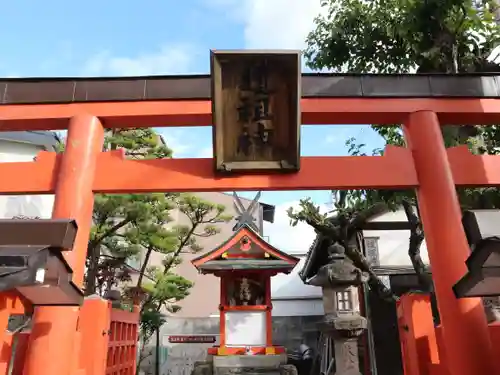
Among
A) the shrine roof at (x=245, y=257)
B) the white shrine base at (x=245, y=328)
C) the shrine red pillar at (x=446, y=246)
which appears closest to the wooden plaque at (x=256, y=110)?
the shrine red pillar at (x=446, y=246)

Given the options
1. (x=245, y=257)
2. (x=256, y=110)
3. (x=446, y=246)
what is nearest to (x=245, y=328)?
(x=245, y=257)

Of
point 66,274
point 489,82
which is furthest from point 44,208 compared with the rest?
point 489,82

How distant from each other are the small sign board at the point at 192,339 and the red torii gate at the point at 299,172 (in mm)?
12817

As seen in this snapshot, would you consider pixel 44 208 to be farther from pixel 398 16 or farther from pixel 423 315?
pixel 423 315

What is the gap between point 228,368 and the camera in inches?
360

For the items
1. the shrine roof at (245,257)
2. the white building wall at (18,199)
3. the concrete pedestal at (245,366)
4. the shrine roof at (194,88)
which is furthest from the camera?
the white building wall at (18,199)

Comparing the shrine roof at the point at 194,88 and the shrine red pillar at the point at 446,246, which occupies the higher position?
the shrine roof at the point at 194,88

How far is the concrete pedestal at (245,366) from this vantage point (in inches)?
359

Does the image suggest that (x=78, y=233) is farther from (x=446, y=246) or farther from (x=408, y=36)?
(x=408, y=36)

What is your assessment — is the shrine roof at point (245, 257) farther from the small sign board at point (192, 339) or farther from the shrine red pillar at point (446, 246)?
the small sign board at point (192, 339)

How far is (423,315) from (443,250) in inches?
31.8

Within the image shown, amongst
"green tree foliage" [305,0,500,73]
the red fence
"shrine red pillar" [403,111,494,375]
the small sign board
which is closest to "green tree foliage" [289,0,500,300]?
"green tree foliage" [305,0,500,73]

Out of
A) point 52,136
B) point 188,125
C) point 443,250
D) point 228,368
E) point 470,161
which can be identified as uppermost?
point 52,136

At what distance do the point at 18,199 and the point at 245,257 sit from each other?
31.4 ft
